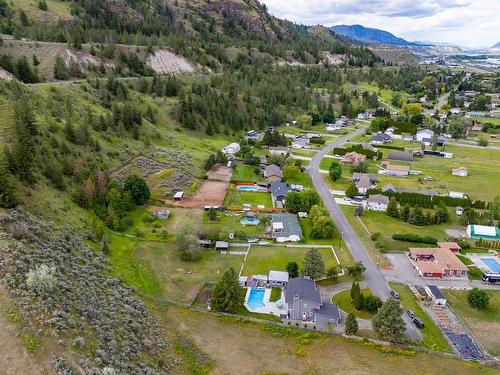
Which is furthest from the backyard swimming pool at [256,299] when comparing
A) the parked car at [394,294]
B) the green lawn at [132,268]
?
the parked car at [394,294]

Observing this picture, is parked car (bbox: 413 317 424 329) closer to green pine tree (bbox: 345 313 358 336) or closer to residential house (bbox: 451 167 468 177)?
green pine tree (bbox: 345 313 358 336)

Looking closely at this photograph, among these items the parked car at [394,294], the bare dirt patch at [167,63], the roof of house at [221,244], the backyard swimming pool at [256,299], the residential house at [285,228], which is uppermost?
the bare dirt patch at [167,63]

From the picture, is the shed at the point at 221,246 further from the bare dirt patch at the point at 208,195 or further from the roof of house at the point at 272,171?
the roof of house at the point at 272,171

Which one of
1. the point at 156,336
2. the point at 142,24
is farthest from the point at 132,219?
the point at 142,24

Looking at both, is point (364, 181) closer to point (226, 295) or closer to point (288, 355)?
point (226, 295)

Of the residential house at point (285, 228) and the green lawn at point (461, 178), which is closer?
the residential house at point (285, 228)

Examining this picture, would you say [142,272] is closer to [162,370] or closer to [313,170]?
[162,370]

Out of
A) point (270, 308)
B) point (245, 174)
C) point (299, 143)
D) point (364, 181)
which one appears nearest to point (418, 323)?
point (270, 308)
